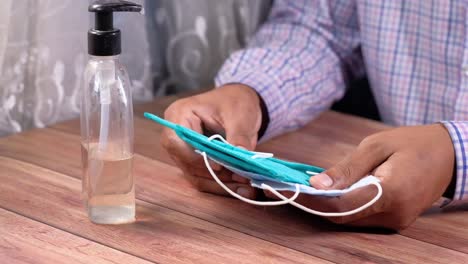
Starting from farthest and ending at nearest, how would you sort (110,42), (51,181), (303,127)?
(303,127), (51,181), (110,42)

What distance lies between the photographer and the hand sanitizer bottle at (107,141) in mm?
877

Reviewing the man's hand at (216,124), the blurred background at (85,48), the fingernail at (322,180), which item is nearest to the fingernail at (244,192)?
the man's hand at (216,124)

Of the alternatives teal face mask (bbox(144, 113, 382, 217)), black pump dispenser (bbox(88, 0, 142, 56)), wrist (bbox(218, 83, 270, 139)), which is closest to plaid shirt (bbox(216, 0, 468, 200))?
wrist (bbox(218, 83, 270, 139))

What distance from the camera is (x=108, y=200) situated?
90 centimetres

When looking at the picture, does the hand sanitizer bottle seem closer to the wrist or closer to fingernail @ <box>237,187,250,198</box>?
fingernail @ <box>237,187,250,198</box>

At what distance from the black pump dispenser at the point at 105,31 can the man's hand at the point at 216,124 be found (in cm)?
20

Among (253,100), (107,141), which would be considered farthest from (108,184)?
(253,100)

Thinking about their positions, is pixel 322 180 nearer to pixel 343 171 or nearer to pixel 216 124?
pixel 343 171

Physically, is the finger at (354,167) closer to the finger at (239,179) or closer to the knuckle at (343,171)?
the knuckle at (343,171)

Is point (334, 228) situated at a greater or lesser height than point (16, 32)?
lesser

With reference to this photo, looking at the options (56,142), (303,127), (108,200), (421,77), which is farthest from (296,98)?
(108,200)

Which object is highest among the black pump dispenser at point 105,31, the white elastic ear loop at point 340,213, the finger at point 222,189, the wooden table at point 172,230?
the black pump dispenser at point 105,31

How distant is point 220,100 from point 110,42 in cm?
31

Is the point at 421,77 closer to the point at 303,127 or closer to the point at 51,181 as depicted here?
the point at 303,127
